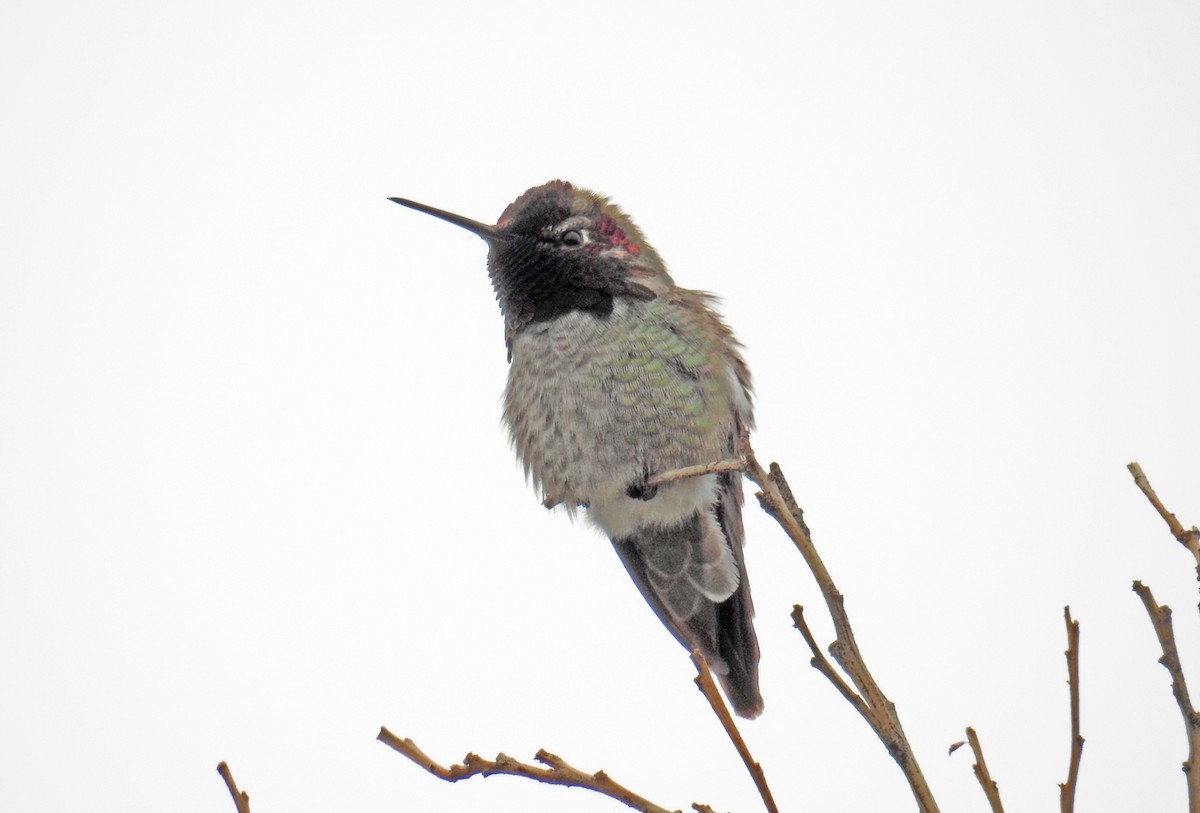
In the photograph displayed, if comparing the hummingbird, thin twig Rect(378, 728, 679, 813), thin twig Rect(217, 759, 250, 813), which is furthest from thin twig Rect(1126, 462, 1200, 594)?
the hummingbird

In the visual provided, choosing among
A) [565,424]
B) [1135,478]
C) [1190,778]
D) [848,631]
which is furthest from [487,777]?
[565,424]

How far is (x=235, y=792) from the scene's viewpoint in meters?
1.51

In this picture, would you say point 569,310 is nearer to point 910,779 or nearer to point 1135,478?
point 1135,478

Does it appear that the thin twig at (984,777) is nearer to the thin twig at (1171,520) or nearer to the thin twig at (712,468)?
the thin twig at (1171,520)

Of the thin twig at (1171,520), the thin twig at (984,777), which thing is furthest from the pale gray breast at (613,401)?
the thin twig at (984,777)

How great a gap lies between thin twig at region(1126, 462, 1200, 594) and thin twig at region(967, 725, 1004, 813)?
0.41 m

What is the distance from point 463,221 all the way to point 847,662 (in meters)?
3.08

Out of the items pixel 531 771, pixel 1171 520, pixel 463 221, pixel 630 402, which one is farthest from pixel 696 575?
pixel 531 771

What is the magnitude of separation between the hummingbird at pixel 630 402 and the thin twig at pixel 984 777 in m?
2.44

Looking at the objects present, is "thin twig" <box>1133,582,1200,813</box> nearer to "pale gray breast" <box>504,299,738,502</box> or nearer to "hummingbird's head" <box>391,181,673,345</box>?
"pale gray breast" <box>504,299,738,502</box>

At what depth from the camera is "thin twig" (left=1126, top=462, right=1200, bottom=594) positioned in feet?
5.72

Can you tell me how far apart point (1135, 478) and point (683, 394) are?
2.59 m

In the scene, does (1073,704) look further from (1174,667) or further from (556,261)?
(556,261)

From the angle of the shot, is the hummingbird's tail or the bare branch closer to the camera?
the bare branch
